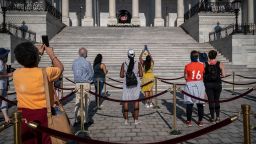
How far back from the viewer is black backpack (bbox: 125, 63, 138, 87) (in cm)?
861

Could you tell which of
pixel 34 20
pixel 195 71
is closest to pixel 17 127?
pixel 195 71

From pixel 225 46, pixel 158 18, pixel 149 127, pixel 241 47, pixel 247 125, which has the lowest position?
pixel 149 127

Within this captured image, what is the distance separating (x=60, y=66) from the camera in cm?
435

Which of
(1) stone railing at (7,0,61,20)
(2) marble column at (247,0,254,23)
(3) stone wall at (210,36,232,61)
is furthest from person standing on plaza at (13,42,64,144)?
(2) marble column at (247,0,254,23)

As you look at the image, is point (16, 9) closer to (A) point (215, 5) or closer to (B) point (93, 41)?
(B) point (93, 41)

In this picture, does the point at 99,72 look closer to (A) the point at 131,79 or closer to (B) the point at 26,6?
(A) the point at 131,79

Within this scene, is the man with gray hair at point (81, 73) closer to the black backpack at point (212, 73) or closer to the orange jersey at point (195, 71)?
the orange jersey at point (195, 71)

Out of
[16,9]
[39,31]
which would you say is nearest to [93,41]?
[39,31]

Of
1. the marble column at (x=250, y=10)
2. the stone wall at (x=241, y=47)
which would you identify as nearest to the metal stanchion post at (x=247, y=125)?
the stone wall at (x=241, y=47)

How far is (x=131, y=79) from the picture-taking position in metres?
8.62

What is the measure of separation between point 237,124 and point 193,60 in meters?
2.16

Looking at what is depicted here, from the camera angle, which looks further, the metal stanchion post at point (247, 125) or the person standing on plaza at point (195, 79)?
the person standing on plaza at point (195, 79)

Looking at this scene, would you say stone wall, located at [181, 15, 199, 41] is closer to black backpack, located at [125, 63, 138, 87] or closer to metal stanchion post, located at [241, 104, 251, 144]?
black backpack, located at [125, 63, 138, 87]

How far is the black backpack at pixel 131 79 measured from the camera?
861 cm
